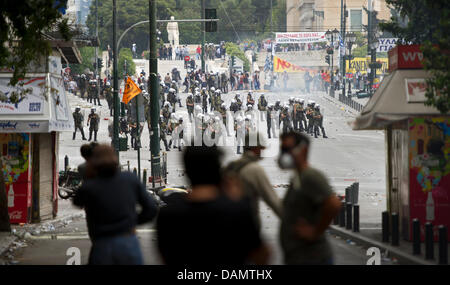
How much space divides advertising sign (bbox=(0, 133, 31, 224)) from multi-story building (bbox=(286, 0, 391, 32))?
91.3 meters

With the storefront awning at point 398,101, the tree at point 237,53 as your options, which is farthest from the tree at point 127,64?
the storefront awning at point 398,101

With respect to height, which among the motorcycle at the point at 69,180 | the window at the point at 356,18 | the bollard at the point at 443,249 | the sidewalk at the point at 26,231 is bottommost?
the sidewalk at the point at 26,231

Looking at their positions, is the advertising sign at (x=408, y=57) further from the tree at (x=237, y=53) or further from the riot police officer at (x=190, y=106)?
the tree at (x=237, y=53)

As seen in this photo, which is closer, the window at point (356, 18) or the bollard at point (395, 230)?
the bollard at point (395, 230)

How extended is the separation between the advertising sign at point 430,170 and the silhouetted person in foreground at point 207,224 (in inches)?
375

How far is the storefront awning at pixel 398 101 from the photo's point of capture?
13.6m

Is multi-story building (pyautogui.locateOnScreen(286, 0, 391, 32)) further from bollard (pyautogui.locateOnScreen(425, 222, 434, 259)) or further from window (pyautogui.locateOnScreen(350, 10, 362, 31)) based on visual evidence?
bollard (pyautogui.locateOnScreen(425, 222, 434, 259))

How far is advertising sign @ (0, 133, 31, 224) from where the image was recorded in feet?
56.3

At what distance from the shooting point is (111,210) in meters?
6.64

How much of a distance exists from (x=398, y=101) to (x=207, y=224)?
9.62 meters

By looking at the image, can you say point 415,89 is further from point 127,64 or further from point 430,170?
point 127,64

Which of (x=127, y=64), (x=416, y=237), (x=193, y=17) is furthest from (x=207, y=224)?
(x=193, y=17)
